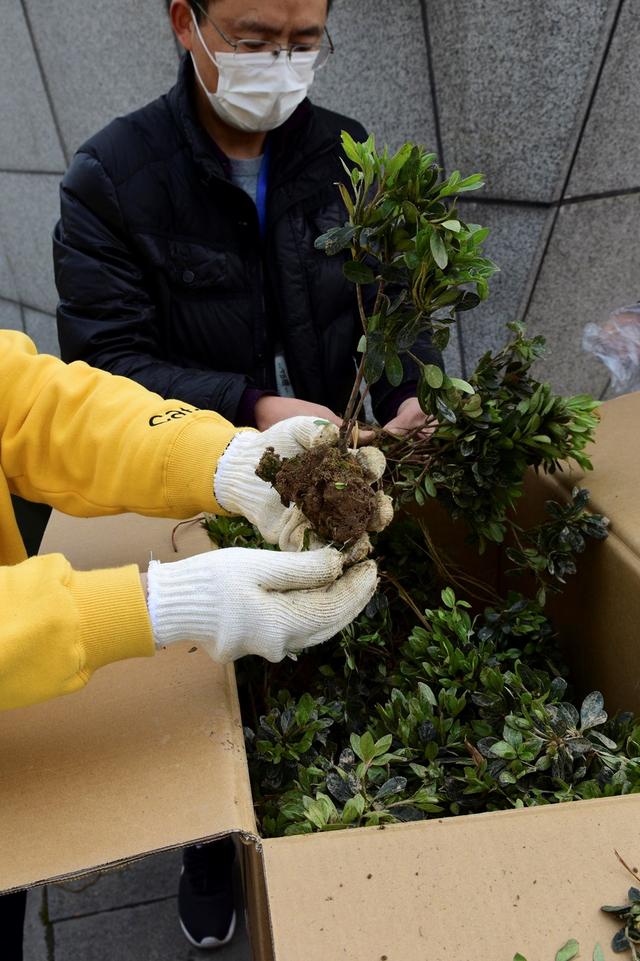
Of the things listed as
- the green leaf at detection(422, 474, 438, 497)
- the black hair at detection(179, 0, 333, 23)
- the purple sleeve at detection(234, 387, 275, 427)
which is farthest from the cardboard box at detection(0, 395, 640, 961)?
the black hair at detection(179, 0, 333, 23)

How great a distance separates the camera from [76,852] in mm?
903

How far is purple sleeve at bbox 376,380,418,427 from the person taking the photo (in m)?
2.02

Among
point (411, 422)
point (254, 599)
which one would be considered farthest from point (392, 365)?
point (411, 422)

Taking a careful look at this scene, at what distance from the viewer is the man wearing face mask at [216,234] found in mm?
1860

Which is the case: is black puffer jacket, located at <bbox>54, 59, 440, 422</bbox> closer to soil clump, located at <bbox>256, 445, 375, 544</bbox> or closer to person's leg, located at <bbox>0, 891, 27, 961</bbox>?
soil clump, located at <bbox>256, 445, 375, 544</bbox>

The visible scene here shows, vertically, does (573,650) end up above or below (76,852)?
below

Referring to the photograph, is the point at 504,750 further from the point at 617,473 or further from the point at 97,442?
the point at 97,442

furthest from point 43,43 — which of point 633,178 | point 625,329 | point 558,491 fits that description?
point 558,491

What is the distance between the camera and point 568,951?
77 centimetres

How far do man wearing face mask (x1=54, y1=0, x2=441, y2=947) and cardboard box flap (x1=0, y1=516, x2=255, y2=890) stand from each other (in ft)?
2.73

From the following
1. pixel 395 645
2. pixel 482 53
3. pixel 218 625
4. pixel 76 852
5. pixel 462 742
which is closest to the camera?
pixel 76 852

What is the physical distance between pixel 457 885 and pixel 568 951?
5.1 inches

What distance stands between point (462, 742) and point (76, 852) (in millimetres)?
631

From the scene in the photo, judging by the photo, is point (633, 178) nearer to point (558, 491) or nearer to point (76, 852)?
point (558, 491)
